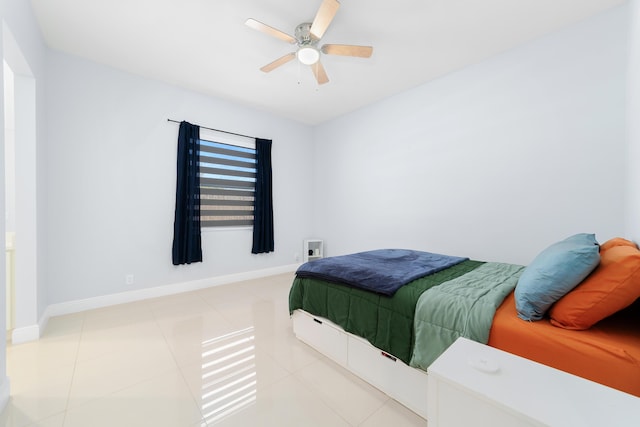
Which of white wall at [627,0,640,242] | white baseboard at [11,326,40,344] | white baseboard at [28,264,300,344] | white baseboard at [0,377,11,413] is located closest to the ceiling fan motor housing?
white wall at [627,0,640,242]

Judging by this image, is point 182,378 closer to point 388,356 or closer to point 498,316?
point 388,356

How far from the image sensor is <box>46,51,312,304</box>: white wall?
2.66m

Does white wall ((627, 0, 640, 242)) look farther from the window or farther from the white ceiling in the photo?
the window

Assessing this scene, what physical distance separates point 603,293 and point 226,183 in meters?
3.88

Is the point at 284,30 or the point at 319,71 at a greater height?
the point at 284,30

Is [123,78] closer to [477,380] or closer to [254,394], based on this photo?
[254,394]

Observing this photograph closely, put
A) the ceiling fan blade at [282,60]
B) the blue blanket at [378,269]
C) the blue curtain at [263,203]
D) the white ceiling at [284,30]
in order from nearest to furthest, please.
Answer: the blue blanket at [378,269]
the white ceiling at [284,30]
the ceiling fan blade at [282,60]
the blue curtain at [263,203]

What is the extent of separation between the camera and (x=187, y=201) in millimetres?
3385

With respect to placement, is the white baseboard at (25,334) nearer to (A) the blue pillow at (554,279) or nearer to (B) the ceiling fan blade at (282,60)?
(B) the ceiling fan blade at (282,60)

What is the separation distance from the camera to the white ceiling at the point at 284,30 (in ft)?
6.75

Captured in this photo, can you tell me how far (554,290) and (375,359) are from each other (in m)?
1.02

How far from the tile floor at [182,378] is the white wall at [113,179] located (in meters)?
0.57

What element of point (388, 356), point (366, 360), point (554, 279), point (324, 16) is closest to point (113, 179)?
point (324, 16)

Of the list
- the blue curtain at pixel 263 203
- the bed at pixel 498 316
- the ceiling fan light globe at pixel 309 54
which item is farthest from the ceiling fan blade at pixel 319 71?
the bed at pixel 498 316
